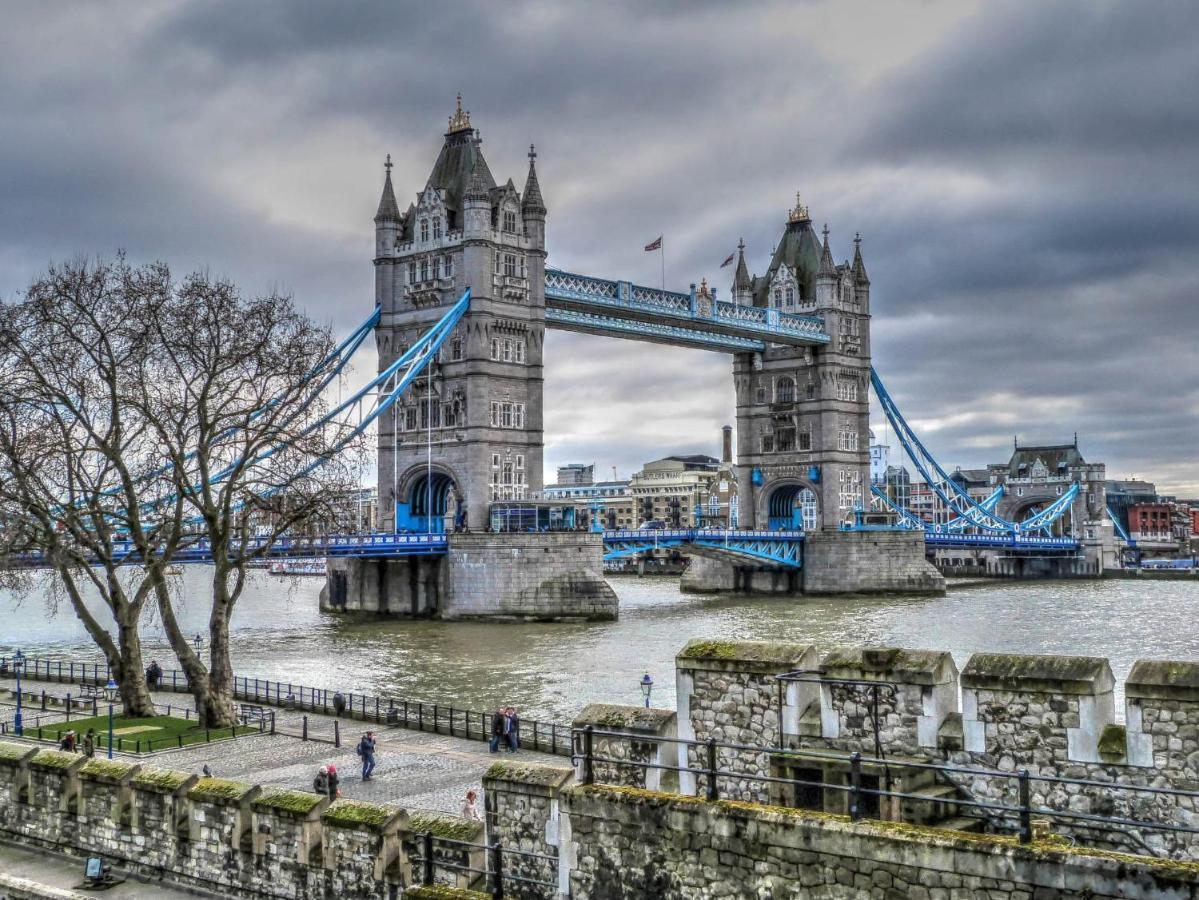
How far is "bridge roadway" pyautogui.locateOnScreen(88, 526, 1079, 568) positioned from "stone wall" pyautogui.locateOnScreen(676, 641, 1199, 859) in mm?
27896

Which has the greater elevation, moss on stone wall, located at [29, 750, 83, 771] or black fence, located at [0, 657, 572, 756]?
moss on stone wall, located at [29, 750, 83, 771]

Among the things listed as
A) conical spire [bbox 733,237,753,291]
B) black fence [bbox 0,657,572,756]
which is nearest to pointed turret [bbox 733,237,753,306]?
conical spire [bbox 733,237,753,291]

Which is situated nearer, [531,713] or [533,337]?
[531,713]

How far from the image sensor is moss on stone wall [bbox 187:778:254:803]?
13047 millimetres

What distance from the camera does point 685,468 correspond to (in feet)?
648

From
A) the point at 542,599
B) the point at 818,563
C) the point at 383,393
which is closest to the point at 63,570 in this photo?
the point at 542,599

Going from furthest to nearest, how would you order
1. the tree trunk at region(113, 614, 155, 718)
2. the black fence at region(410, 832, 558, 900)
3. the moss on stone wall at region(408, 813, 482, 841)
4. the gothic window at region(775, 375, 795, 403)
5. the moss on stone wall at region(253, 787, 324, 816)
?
the gothic window at region(775, 375, 795, 403), the tree trunk at region(113, 614, 155, 718), the moss on stone wall at region(253, 787, 324, 816), the moss on stone wall at region(408, 813, 482, 841), the black fence at region(410, 832, 558, 900)

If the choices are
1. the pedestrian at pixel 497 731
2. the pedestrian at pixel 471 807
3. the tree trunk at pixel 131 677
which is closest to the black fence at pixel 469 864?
the pedestrian at pixel 471 807

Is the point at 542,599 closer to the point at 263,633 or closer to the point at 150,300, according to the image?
the point at 263,633

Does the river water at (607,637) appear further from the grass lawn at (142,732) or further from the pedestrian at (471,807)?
the pedestrian at (471,807)

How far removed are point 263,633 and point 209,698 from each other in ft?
116

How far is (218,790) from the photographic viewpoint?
1326cm

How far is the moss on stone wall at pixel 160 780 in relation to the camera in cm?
1375

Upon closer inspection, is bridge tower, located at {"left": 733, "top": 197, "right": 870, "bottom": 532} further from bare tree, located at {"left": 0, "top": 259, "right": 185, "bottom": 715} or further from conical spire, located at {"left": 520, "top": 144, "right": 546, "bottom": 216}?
bare tree, located at {"left": 0, "top": 259, "right": 185, "bottom": 715}
